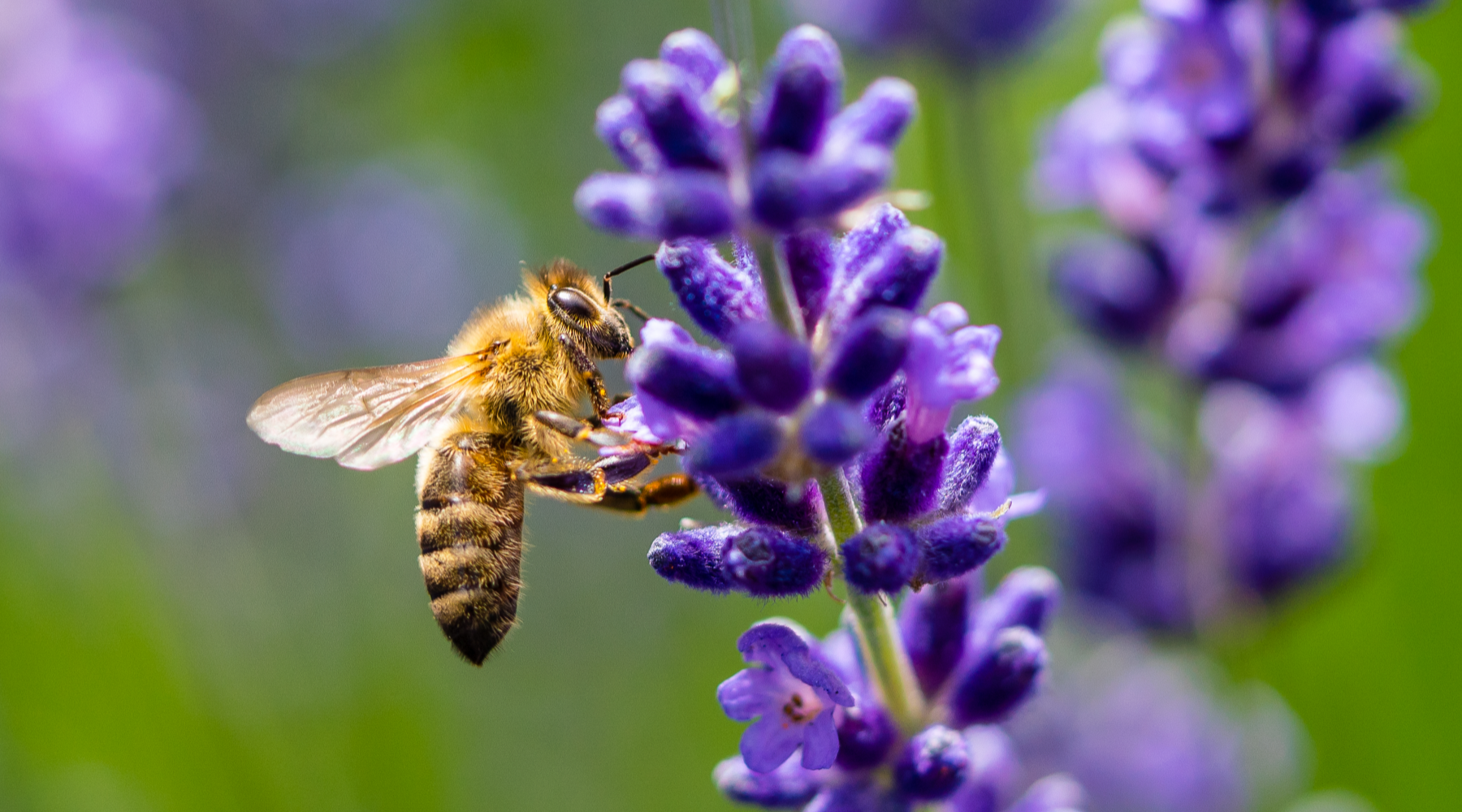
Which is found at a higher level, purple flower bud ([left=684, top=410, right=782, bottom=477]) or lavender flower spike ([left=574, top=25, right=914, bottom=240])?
lavender flower spike ([left=574, top=25, right=914, bottom=240])

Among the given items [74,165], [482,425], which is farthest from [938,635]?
[74,165]

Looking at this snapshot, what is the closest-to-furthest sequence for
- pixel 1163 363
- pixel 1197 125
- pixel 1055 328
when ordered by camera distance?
pixel 1197 125, pixel 1163 363, pixel 1055 328

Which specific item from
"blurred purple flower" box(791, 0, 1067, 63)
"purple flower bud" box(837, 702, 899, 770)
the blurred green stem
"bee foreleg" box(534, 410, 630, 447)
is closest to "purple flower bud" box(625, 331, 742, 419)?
"purple flower bud" box(837, 702, 899, 770)

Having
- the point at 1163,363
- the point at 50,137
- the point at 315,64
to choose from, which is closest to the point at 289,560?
the point at 50,137

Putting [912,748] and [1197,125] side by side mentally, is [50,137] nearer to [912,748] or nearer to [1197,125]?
[1197,125]

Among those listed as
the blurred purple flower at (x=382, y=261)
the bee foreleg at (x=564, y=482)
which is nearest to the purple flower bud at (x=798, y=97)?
the bee foreleg at (x=564, y=482)

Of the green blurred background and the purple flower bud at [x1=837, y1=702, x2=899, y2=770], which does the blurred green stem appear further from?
the purple flower bud at [x1=837, y1=702, x2=899, y2=770]
